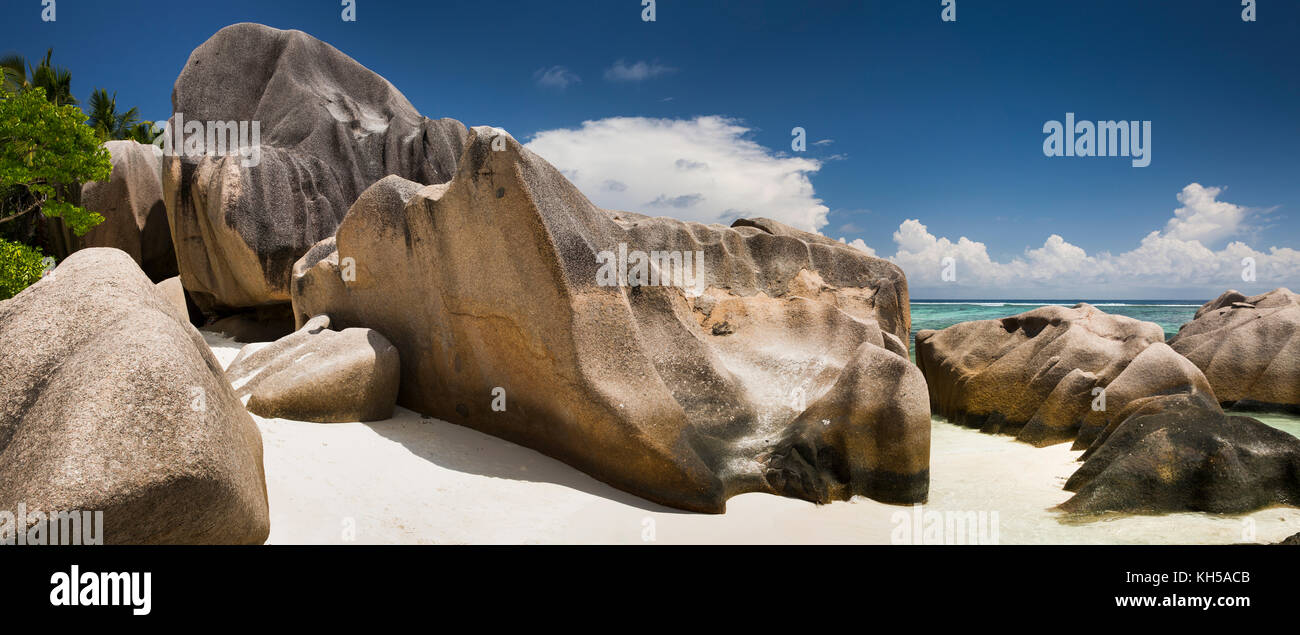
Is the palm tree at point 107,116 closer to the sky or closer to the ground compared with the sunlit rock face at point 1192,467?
closer to the sky

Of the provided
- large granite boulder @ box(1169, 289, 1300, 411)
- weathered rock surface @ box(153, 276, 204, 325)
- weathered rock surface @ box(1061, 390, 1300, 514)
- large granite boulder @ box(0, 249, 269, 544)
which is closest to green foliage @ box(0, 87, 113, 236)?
weathered rock surface @ box(153, 276, 204, 325)

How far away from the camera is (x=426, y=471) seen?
4.84m

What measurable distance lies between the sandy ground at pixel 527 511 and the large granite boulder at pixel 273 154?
882cm

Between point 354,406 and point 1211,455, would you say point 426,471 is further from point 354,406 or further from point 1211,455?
point 1211,455

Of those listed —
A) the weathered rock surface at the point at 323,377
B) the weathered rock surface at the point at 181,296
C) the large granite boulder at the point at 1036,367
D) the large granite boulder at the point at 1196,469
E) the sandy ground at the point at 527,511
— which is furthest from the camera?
the weathered rock surface at the point at 181,296

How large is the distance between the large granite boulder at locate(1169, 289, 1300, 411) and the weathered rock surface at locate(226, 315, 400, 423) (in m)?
12.9

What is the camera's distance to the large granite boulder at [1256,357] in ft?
36.8

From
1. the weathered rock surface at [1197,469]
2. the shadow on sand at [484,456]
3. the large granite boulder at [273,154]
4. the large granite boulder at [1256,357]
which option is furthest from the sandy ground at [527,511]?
the large granite boulder at [273,154]

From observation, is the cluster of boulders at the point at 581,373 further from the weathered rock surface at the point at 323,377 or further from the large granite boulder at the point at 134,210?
the large granite boulder at the point at 134,210

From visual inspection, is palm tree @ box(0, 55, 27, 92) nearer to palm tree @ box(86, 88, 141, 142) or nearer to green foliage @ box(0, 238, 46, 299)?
palm tree @ box(86, 88, 141, 142)

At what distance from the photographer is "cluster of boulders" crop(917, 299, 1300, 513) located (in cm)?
507

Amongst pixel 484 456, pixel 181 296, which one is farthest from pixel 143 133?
pixel 484 456

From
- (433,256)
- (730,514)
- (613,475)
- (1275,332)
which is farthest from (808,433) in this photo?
(1275,332)

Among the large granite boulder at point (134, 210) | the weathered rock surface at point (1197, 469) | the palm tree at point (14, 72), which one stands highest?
the palm tree at point (14, 72)
